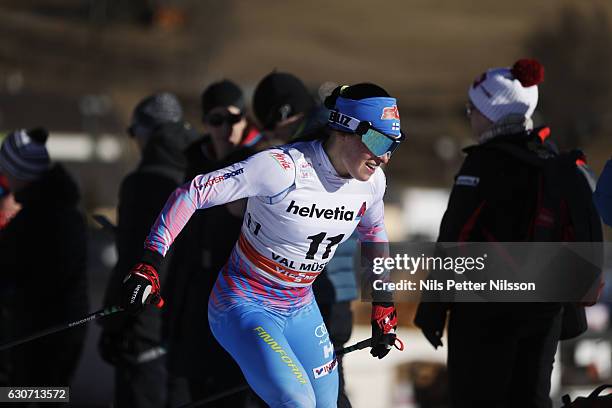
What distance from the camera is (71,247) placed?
21.2ft

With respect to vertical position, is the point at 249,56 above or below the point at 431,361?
below

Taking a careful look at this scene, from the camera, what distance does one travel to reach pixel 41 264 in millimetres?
6379

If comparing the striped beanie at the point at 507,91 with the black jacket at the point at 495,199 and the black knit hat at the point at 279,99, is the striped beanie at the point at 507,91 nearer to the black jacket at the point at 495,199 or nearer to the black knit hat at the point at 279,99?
the black jacket at the point at 495,199

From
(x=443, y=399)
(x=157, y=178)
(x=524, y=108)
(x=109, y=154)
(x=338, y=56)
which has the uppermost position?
(x=524, y=108)

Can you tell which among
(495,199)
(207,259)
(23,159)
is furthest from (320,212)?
(23,159)

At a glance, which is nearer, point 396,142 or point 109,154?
point 396,142

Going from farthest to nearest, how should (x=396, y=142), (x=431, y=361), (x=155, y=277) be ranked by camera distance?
(x=431, y=361), (x=396, y=142), (x=155, y=277)

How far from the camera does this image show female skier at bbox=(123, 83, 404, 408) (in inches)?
178

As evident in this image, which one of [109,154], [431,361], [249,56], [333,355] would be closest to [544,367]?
[333,355]

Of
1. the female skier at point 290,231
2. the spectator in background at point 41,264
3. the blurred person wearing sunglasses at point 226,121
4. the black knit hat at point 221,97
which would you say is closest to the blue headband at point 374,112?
the female skier at point 290,231

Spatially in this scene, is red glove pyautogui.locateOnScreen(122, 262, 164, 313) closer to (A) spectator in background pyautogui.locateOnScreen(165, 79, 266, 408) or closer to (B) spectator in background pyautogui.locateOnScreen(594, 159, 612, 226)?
(A) spectator in background pyautogui.locateOnScreen(165, 79, 266, 408)

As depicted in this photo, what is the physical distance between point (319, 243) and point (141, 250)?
5.88ft

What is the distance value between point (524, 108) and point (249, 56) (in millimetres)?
86248

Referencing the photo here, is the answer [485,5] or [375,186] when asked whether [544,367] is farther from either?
[485,5]
